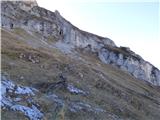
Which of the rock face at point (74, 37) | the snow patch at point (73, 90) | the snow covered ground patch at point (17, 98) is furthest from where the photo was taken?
the rock face at point (74, 37)

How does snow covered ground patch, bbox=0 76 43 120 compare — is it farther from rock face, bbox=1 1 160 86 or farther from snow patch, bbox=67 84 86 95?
rock face, bbox=1 1 160 86

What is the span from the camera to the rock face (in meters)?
104

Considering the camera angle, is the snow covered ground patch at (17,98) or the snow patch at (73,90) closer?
the snow covered ground patch at (17,98)

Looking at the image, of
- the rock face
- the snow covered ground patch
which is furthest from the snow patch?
the rock face

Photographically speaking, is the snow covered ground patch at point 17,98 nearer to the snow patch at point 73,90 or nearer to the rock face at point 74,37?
the snow patch at point 73,90

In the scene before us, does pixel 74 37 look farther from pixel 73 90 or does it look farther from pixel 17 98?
pixel 17 98

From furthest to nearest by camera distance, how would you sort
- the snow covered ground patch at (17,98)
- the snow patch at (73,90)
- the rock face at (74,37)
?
the rock face at (74,37) → the snow patch at (73,90) → the snow covered ground patch at (17,98)

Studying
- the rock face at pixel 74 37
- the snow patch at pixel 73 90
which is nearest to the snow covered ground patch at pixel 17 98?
the snow patch at pixel 73 90

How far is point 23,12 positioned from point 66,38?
15203 mm

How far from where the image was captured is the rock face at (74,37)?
342ft

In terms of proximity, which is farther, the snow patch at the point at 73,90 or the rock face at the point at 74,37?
the rock face at the point at 74,37

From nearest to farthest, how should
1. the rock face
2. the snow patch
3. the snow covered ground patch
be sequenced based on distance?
the snow covered ground patch, the snow patch, the rock face

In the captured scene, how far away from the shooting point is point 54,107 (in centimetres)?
2605

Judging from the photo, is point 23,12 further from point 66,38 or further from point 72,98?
point 72,98
